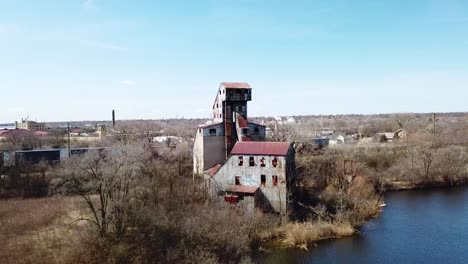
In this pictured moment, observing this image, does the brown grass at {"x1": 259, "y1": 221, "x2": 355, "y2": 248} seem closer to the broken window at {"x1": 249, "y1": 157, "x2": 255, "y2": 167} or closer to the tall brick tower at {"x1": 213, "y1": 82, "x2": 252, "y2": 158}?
the broken window at {"x1": 249, "y1": 157, "x2": 255, "y2": 167}

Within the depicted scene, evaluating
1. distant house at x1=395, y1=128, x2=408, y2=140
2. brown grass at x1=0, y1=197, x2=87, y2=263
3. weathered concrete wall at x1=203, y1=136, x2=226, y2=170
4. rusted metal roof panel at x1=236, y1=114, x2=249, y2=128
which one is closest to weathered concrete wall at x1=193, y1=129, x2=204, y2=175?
weathered concrete wall at x1=203, y1=136, x2=226, y2=170

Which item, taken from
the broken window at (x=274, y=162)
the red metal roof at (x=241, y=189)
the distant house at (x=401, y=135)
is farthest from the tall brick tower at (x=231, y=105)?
the distant house at (x=401, y=135)

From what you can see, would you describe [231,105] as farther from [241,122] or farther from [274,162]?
[274,162]

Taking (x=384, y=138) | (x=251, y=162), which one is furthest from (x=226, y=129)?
(x=384, y=138)

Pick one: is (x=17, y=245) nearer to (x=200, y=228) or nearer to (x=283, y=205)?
(x=200, y=228)

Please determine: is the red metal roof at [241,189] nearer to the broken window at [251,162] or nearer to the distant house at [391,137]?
the broken window at [251,162]

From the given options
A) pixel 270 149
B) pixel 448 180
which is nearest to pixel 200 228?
pixel 270 149
